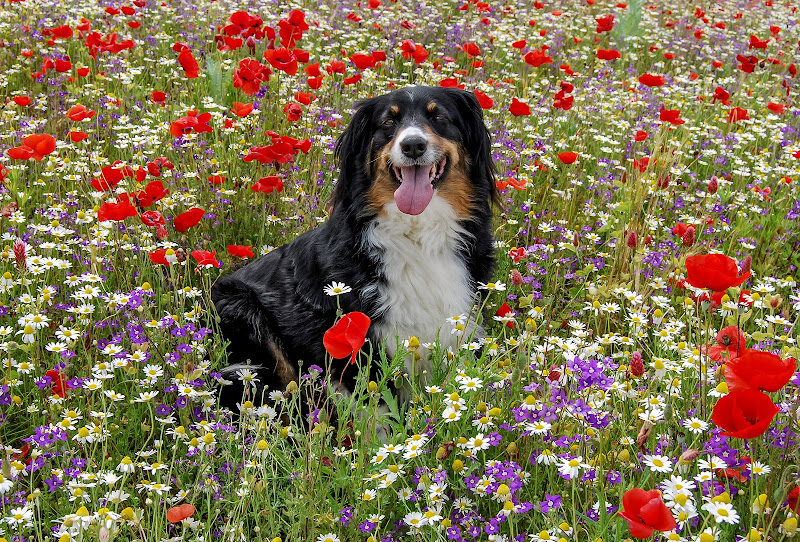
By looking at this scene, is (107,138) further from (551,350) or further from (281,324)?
(551,350)

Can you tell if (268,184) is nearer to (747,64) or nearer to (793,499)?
(793,499)

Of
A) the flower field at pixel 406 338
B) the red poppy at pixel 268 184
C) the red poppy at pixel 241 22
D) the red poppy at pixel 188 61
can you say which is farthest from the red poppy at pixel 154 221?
the red poppy at pixel 241 22

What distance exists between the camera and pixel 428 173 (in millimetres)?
3863

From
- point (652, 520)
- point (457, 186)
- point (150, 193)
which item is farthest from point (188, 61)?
point (652, 520)

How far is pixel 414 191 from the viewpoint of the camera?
12.4ft

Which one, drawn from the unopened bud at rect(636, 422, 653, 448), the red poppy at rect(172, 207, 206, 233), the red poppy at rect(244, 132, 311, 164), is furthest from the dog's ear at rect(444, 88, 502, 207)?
the unopened bud at rect(636, 422, 653, 448)

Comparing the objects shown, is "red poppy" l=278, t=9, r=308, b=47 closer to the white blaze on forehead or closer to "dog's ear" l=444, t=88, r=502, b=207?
"dog's ear" l=444, t=88, r=502, b=207

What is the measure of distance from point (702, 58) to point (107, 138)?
283 inches

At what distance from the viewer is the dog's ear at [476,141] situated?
13.5ft

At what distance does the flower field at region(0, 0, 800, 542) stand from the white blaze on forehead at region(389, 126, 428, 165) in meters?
0.69

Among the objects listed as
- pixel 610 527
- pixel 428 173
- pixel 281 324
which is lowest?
pixel 281 324

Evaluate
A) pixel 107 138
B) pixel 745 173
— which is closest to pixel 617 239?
pixel 745 173

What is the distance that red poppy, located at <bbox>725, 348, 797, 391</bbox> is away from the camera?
1.74 metres

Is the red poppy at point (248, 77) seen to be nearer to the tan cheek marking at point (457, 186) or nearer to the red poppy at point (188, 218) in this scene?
the tan cheek marking at point (457, 186)
